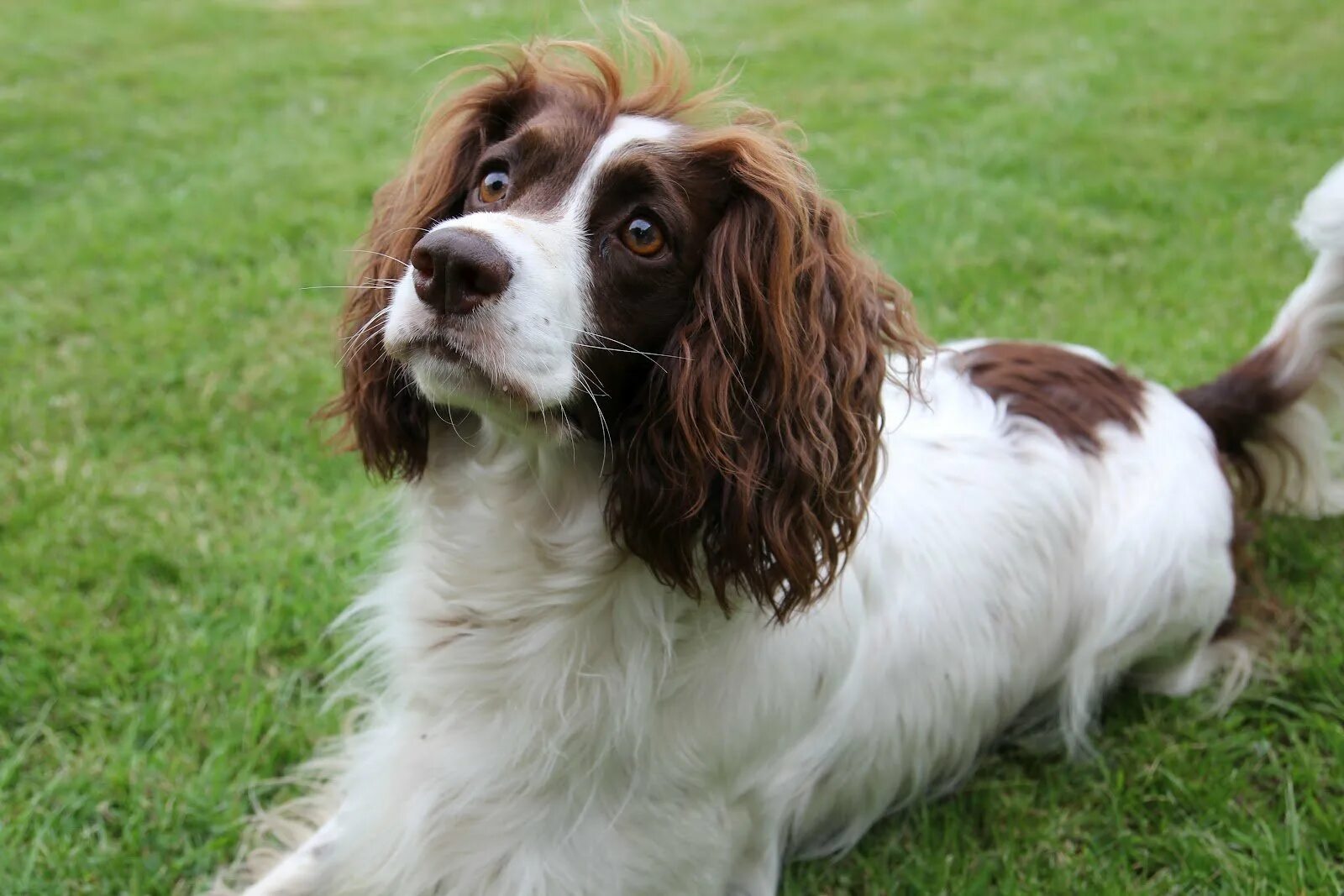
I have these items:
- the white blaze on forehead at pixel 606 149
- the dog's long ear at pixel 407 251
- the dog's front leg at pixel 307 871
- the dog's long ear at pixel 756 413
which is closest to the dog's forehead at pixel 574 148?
the white blaze on forehead at pixel 606 149

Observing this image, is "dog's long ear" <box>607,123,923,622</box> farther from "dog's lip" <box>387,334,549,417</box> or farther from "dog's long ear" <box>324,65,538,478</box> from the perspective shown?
"dog's long ear" <box>324,65,538,478</box>

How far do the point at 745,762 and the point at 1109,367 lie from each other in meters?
1.83

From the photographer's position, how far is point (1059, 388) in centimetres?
338

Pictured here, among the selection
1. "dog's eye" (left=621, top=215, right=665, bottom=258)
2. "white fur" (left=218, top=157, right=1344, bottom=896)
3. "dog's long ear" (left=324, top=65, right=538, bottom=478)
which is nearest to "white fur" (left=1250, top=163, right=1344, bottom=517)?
"white fur" (left=218, top=157, right=1344, bottom=896)

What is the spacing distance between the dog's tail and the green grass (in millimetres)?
223

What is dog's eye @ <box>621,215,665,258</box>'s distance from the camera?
7.40ft

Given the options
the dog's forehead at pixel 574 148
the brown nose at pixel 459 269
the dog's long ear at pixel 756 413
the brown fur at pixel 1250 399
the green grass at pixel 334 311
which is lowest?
the green grass at pixel 334 311

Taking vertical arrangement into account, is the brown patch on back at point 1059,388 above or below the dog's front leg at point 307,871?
above

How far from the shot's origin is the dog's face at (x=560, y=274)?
2.01m

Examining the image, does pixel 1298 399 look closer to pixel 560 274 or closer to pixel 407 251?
pixel 560 274

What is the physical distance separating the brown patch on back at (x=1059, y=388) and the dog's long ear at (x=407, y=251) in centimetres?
157

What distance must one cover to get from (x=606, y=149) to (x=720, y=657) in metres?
1.11

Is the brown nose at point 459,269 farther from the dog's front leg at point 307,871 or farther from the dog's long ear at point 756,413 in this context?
the dog's front leg at point 307,871

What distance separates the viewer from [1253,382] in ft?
12.2
